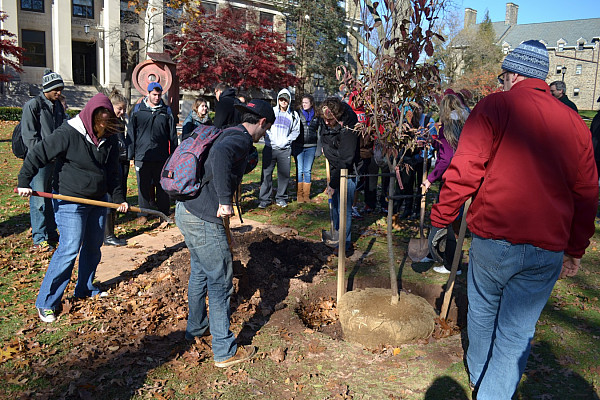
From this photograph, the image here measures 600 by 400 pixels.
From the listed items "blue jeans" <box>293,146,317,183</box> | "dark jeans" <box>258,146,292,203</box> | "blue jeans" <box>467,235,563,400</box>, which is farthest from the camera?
"blue jeans" <box>293,146,317,183</box>

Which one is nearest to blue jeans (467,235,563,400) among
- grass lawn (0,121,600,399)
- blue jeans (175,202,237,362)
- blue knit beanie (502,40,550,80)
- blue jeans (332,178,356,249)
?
grass lawn (0,121,600,399)

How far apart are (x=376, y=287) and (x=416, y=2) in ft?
10.6

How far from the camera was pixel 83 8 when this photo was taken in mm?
33688

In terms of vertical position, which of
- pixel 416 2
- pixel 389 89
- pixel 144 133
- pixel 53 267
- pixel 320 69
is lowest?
pixel 53 267

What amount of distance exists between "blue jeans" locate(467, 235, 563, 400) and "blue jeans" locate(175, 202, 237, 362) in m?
1.84

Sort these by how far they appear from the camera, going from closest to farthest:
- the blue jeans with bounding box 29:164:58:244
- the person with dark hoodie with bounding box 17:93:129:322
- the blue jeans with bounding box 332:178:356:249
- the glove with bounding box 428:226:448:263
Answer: the person with dark hoodie with bounding box 17:93:129:322 → the glove with bounding box 428:226:448:263 → the blue jeans with bounding box 332:178:356:249 → the blue jeans with bounding box 29:164:58:244

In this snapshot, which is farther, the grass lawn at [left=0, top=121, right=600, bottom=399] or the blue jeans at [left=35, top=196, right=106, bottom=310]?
the blue jeans at [left=35, top=196, right=106, bottom=310]

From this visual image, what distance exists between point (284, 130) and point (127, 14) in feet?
92.2

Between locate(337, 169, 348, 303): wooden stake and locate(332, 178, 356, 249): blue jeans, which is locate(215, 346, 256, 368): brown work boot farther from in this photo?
locate(332, 178, 356, 249): blue jeans

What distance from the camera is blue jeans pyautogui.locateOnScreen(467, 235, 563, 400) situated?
2.84 m

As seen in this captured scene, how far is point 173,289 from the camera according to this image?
5344 mm

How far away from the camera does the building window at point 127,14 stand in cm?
3150

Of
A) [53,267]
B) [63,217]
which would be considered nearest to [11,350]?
[53,267]

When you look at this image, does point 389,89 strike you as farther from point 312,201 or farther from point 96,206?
point 312,201
